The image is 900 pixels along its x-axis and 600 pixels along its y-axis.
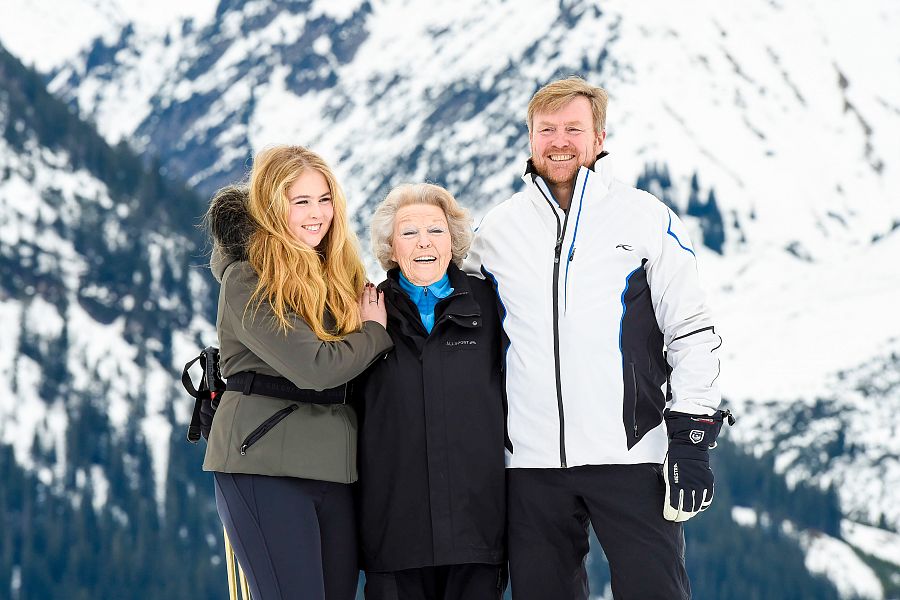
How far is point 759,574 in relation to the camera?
142 metres

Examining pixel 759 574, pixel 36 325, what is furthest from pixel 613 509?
pixel 36 325

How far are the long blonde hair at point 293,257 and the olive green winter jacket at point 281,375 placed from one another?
9 centimetres

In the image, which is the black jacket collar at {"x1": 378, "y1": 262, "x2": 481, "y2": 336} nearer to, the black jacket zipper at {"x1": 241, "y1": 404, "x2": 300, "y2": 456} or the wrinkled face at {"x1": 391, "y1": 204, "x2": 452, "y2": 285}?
the wrinkled face at {"x1": 391, "y1": 204, "x2": 452, "y2": 285}

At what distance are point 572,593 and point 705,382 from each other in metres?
1.55

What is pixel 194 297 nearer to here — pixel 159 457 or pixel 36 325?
pixel 36 325

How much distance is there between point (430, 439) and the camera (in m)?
7.93

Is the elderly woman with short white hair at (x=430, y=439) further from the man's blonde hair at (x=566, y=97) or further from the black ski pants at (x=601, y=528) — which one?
→ the man's blonde hair at (x=566, y=97)

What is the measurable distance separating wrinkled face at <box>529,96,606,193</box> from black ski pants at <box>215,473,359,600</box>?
2482 millimetres

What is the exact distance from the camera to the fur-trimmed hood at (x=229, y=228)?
7812mm

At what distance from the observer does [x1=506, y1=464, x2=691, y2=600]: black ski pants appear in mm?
7980

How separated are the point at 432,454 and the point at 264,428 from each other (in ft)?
3.46

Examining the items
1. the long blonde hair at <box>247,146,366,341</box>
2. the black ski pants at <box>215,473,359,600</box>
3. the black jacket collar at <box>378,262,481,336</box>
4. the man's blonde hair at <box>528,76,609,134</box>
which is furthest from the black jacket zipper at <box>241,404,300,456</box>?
the man's blonde hair at <box>528,76,609,134</box>

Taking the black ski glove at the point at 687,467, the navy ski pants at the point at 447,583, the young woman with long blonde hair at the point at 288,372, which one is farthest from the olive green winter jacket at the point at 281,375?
the black ski glove at the point at 687,467

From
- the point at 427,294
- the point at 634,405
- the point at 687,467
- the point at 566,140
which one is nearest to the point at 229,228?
the point at 427,294
